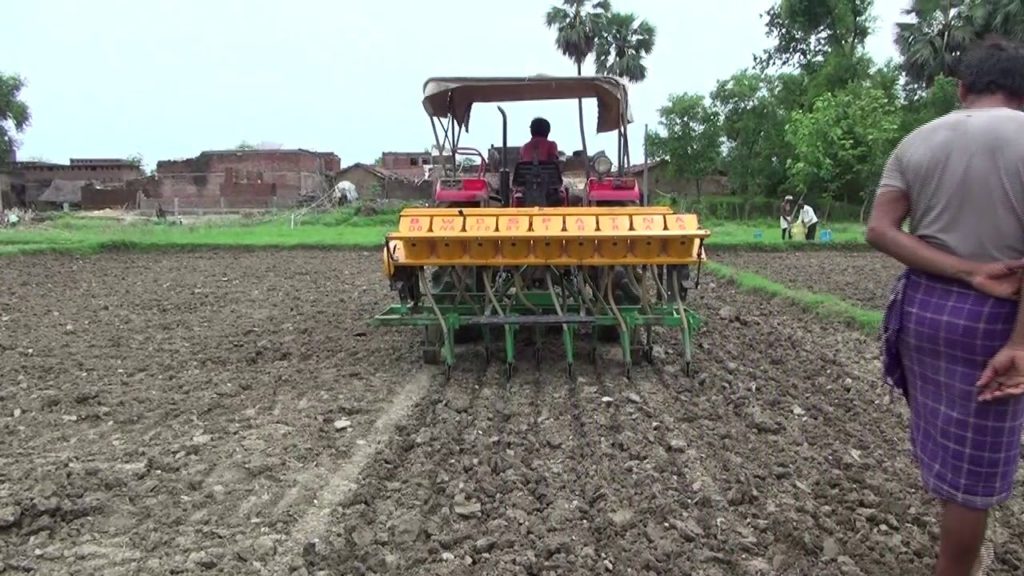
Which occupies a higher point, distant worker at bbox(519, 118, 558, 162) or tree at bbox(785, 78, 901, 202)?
tree at bbox(785, 78, 901, 202)

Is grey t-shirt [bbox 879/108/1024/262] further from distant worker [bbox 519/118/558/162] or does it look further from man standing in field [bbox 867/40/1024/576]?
distant worker [bbox 519/118/558/162]

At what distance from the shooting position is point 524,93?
7.40 metres

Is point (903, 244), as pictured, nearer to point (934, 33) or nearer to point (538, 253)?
point (538, 253)

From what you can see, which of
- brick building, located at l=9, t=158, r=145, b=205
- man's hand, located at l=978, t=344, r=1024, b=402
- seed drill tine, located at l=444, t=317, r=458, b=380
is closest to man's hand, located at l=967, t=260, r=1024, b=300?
man's hand, located at l=978, t=344, r=1024, b=402

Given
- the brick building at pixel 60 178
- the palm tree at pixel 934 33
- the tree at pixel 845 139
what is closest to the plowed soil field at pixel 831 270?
the tree at pixel 845 139

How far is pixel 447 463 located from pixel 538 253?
1981 mm

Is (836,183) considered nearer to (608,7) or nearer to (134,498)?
(608,7)

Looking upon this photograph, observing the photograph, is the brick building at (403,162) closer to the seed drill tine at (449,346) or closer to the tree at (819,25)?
the tree at (819,25)

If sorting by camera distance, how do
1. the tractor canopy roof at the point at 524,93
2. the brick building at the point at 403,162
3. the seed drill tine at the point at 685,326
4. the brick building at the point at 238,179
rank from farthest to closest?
1. the brick building at the point at 403,162
2. the brick building at the point at 238,179
3. the tractor canopy roof at the point at 524,93
4. the seed drill tine at the point at 685,326

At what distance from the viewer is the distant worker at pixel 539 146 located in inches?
286

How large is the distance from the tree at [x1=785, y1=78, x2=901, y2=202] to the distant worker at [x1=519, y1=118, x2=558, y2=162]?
22.1m

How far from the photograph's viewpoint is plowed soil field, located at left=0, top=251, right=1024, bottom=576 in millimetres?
3133

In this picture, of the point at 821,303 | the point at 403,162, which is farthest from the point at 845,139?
the point at 403,162

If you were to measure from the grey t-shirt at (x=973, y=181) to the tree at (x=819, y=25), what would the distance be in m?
Result: 34.9
